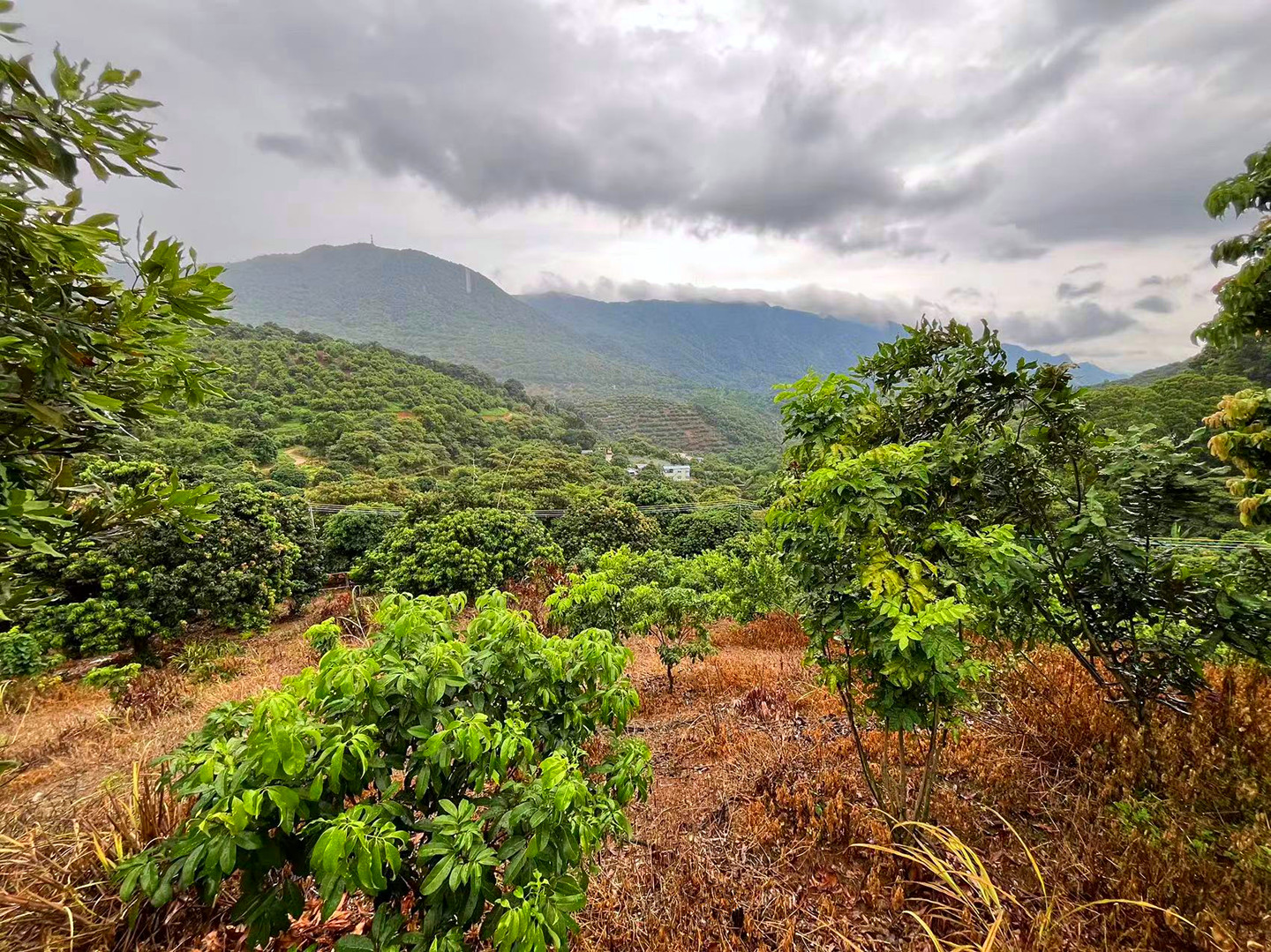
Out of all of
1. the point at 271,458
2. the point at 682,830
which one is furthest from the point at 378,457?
the point at 682,830

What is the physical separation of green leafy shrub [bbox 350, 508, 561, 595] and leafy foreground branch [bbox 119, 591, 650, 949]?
8225mm

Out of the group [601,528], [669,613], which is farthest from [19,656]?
[601,528]

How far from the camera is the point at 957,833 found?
2.70 meters

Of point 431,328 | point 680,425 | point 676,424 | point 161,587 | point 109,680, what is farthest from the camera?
point 431,328

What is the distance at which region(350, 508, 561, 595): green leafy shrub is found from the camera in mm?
9742

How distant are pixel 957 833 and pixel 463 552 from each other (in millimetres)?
8836

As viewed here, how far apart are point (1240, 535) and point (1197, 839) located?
1.71m

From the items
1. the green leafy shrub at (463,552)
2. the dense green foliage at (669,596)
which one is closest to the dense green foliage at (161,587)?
the green leafy shrub at (463,552)

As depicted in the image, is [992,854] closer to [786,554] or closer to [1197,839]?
[1197,839]

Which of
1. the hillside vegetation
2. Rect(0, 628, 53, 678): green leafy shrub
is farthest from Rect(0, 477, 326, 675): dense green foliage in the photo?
the hillside vegetation

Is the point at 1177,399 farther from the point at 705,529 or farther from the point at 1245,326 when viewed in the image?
the point at 1245,326

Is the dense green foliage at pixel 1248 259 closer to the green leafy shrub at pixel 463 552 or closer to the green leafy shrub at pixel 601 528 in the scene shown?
the green leafy shrub at pixel 463 552

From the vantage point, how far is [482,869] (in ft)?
4.74

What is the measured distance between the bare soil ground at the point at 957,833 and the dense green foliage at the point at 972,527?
1.09 feet
